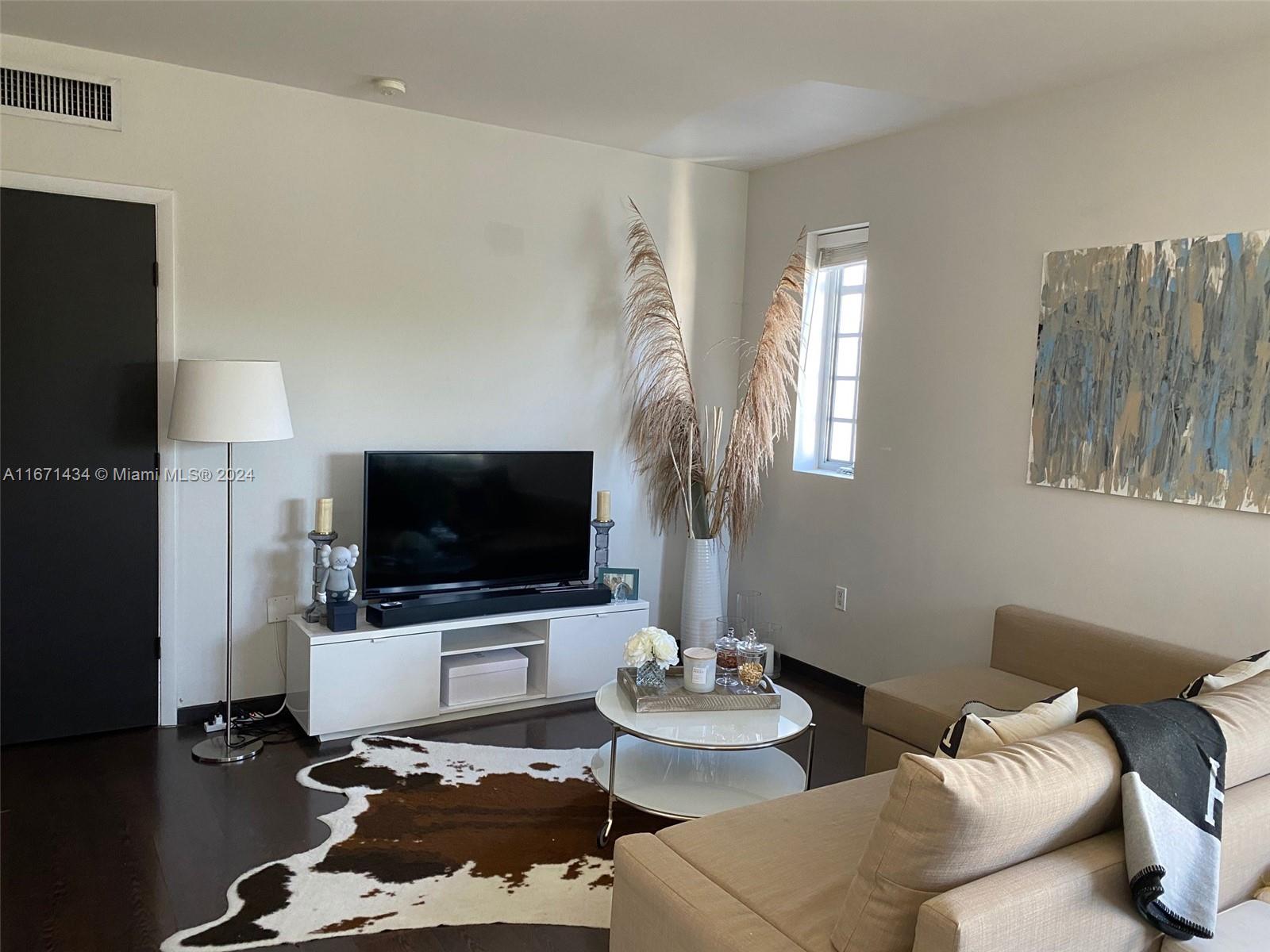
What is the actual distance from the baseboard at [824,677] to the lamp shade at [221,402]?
2.80 meters

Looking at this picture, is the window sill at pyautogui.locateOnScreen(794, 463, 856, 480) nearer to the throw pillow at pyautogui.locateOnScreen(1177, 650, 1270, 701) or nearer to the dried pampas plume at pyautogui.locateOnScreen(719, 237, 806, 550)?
the dried pampas plume at pyautogui.locateOnScreen(719, 237, 806, 550)

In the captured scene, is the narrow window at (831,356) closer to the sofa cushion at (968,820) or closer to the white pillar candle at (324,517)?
the white pillar candle at (324,517)

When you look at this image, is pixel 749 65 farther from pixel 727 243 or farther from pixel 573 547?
pixel 573 547

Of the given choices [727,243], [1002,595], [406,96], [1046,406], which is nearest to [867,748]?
[1002,595]

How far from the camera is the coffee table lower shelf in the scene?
2.94 metres

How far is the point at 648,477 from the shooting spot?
4980mm

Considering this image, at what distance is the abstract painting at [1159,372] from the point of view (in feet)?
9.98

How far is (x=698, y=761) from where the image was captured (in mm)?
3271

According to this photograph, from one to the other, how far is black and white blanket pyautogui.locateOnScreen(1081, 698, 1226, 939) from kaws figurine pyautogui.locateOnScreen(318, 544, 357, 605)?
2829mm

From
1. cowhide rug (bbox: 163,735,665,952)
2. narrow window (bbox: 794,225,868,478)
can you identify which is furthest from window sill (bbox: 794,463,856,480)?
cowhide rug (bbox: 163,735,665,952)

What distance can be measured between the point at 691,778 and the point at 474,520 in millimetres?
1620

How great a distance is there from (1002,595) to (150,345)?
3490 millimetres

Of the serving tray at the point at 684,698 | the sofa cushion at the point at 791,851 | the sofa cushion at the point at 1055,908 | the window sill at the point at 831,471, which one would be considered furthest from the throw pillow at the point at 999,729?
the window sill at the point at 831,471

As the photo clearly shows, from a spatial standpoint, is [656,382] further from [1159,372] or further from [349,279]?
[1159,372]
